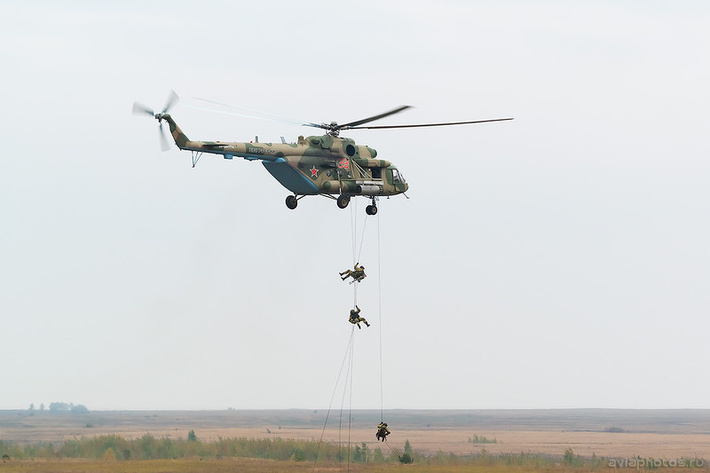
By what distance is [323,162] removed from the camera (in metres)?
51.9

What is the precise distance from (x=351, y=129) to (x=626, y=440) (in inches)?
4450

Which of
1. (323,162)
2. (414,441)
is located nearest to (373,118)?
(323,162)

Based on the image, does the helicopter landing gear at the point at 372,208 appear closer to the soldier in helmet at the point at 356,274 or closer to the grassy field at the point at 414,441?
the soldier in helmet at the point at 356,274

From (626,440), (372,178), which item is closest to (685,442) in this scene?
(626,440)

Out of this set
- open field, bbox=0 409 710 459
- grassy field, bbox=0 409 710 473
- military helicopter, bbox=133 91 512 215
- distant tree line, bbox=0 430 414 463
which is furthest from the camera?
open field, bbox=0 409 710 459

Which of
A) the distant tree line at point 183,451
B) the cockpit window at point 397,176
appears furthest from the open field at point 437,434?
the cockpit window at point 397,176

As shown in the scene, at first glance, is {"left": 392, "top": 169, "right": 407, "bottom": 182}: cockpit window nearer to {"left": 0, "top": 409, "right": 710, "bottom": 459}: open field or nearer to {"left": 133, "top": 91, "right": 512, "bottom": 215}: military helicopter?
{"left": 133, "top": 91, "right": 512, "bottom": 215}: military helicopter

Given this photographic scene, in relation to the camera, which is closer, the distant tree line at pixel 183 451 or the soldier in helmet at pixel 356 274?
the soldier in helmet at pixel 356 274

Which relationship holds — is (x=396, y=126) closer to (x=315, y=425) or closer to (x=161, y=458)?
(x=161, y=458)

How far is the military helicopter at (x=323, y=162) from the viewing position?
48.5 metres

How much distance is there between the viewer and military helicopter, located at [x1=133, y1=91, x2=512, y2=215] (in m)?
48.5

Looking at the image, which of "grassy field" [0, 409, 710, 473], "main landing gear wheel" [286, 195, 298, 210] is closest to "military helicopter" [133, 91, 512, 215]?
"main landing gear wheel" [286, 195, 298, 210]

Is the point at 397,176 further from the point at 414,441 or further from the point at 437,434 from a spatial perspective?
the point at 437,434

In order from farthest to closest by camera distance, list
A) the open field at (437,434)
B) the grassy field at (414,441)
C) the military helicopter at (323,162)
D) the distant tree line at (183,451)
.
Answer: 1. the open field at (437,434)
2. the distant tree line at (183,451)
3. the grassy field at (414,441)
4. the military helicopter at (323,162)
